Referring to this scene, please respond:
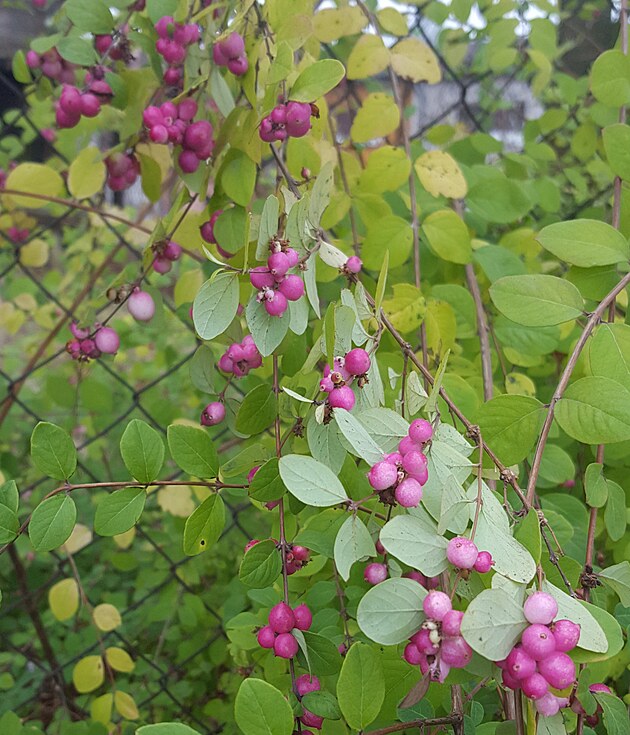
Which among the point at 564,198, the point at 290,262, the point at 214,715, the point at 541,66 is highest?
the point at 290,262

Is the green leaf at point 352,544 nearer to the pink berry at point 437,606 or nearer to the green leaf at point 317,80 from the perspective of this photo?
the pink berry at point 437,606

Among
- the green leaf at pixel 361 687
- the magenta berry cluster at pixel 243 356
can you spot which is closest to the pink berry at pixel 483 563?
the green leaf at pixel 361 687

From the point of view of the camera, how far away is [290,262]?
21.2 inches

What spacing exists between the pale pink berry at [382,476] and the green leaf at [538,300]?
269mm

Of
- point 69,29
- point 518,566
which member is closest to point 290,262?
point 518,566

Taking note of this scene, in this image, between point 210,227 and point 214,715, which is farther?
A: point 214,715

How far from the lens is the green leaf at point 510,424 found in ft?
1.93

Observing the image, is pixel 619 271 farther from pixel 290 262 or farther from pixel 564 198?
pixel 564 198

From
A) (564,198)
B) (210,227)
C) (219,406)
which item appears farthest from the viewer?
(564,198)

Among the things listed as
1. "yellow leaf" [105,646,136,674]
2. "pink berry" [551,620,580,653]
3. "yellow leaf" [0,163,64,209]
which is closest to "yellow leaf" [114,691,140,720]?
"yellow leaf" [105,646,136,674]

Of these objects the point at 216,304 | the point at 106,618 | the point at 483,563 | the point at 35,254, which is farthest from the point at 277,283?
the point at 35,254

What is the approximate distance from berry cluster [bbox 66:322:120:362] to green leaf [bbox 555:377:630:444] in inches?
21.0

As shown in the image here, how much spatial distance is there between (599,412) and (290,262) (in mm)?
281

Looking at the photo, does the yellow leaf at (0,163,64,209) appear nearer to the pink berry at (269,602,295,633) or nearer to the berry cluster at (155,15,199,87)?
the berry cluster at (155,15,199,87)
